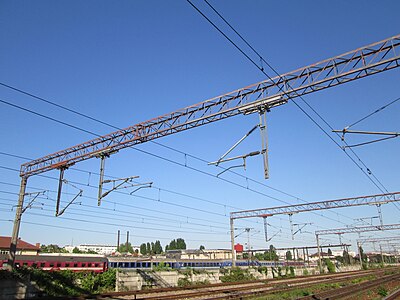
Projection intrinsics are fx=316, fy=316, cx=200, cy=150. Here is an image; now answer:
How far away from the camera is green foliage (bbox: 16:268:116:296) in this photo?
1862cm

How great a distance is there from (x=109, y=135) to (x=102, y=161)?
186 centimetres

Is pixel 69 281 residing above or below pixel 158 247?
below

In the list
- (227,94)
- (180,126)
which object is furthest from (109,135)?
(227,94)

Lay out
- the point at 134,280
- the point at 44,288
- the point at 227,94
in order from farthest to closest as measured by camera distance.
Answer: the point at 134,280, the point at 44,288, the point at 227,94

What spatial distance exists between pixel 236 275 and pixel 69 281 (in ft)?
58.2

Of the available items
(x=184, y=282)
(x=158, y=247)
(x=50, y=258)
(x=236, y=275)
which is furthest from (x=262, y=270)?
(x=158, y=247)

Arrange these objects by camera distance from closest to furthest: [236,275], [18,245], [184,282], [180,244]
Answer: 1. [184,282]
2. [236,275]
3. [18,245]
4. [180,244]

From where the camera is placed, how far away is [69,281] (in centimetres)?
2020

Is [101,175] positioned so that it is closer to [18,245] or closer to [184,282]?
[184,282]

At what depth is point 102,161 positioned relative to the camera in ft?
71.8

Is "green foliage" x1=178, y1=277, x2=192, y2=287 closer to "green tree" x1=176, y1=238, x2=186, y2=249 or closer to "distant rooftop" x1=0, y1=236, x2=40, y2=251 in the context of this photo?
"distant rooftop" x1=0, y1=236, x2=40, y2=251

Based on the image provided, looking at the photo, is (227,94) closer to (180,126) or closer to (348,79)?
(180,126)

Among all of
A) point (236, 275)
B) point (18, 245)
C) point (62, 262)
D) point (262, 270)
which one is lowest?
point (236, 275)

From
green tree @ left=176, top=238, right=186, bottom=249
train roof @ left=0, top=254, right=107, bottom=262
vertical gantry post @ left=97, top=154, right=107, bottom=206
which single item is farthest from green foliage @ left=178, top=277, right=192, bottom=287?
green tree @ left=176, top=238, right=186, bottom=249
